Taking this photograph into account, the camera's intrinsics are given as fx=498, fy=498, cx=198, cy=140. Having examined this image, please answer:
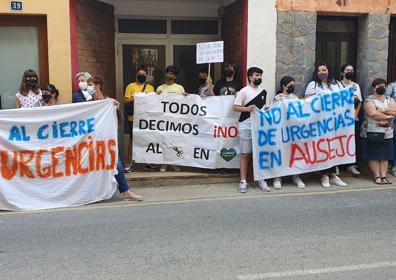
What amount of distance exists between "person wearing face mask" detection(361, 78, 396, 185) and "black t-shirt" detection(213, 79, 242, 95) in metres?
2.19

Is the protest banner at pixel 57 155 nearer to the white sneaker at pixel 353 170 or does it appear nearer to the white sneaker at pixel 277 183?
the white sneaker at pixel 277 183

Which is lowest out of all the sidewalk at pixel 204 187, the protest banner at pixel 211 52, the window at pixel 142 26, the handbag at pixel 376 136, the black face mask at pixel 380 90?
the sidewalk at pixel 204 187

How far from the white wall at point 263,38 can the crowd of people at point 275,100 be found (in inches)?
15.5

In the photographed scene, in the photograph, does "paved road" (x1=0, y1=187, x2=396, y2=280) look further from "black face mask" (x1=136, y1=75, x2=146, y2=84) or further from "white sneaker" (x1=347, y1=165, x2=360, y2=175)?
"black face mask" (x1=136, y1=75, x2=146, y2=84)

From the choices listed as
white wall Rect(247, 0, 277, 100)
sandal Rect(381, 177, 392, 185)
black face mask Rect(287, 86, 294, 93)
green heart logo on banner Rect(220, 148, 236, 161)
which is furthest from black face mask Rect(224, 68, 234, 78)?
sandal Rect(381, 177, 392, 185)

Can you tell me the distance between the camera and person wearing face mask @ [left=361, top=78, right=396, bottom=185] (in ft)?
27.1

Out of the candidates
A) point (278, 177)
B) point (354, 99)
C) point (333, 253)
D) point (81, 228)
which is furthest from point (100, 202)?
point (354, 99)

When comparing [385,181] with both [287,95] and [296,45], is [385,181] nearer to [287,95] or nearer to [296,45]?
[287,95]

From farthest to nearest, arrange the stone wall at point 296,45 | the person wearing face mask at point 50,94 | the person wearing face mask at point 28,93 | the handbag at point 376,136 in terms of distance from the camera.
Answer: the stone wall at point 296,45, the handbag at point 376,136, the person wearing face mask at point 50,94, the person wearing face mask at point 28,93

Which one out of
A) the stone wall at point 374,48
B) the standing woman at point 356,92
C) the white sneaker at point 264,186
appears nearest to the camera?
the white sneaker at point 264,186

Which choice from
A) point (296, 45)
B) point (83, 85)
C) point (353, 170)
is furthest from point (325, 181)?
point (83, 85)

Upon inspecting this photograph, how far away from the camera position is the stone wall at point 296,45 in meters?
9.02

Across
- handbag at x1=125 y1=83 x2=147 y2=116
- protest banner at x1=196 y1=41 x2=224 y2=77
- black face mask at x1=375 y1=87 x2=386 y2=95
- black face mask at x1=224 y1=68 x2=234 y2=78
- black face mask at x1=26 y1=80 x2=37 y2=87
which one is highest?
protest banner at x1=196 y1=41 x2=224 y2=77

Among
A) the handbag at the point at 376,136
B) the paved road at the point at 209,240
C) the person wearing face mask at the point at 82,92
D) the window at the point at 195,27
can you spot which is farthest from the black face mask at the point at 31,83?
the handbag at the point at 376,136
